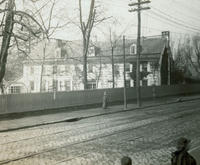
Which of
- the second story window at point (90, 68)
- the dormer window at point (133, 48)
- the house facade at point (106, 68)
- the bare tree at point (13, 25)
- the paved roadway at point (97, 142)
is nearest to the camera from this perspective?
the paved roadway at point (97, 142)

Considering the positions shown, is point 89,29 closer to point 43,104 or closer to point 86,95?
point 86,95

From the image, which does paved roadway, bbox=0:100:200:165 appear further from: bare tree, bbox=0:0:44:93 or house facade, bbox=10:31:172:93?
house facade, bbox=10:31:172:93

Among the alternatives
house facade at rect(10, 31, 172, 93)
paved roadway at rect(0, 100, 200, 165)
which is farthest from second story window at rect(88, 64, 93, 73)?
paved roadway at rect(0, 100, 200, 165)

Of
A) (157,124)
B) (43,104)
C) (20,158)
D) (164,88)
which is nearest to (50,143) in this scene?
(20,158)

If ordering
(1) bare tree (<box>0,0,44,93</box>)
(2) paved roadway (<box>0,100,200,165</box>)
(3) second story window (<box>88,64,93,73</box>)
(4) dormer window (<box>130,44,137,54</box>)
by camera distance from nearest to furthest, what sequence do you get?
(2) paved roadway (<box>0,100,200,165</box>)
(1) bare tree (<box>0,0,44,93</box>)
(4) dormer window (<box>130,44,137,54</box>)
(3) second story window (<box>88,64,93,73</box>)

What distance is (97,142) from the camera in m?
12.1

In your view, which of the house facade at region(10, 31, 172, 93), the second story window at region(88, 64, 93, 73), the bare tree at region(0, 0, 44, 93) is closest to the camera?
the bare tree at region(0, 0, 44, 93)

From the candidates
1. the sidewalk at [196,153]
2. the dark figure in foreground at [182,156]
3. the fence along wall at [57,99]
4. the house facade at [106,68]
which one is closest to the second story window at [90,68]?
the house facade at [106,68]

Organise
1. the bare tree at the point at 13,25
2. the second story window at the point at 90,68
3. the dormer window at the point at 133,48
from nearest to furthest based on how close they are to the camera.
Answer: the bare tree at the point at 13,25, the dormer window at the point at 133,48, the second story window at the point at 90,68

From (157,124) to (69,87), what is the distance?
43273mm

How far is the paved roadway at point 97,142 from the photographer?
9.60 m

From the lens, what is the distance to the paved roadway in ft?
31.5

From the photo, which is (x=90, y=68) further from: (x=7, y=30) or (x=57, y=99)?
(x=7, y=30)

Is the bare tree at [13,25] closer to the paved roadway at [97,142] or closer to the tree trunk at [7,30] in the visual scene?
the tree trunk at [7,30]
